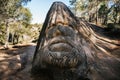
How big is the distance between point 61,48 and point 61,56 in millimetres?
187

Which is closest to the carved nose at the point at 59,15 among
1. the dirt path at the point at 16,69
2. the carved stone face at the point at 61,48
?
the carved stone face at the point at 61,48

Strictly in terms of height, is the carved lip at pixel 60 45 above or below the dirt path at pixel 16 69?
above

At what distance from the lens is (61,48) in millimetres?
3674

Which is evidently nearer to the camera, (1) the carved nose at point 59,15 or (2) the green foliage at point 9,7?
(1) the carved nose at point 59,15

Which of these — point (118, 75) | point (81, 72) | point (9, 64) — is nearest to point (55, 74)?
point (81, 72)

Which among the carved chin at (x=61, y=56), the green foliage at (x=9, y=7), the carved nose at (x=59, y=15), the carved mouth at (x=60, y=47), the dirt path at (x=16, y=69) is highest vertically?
the green foliage at (x=9, y=7)

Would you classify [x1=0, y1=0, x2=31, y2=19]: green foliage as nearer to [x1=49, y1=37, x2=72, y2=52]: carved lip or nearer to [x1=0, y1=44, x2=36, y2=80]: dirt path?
[x1=0, y1=44, x2=36, y2=80]: dirt path

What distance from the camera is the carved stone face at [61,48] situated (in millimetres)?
3566

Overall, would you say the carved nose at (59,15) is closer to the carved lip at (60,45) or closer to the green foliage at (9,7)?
the carved lip at (60,45)

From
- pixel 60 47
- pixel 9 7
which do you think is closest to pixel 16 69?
pixel 60 47

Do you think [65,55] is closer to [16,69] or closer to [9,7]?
[16,69]

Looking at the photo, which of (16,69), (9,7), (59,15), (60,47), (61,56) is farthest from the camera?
(9,7)

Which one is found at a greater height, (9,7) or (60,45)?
(9,7)

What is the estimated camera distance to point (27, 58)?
5605 millimetres
